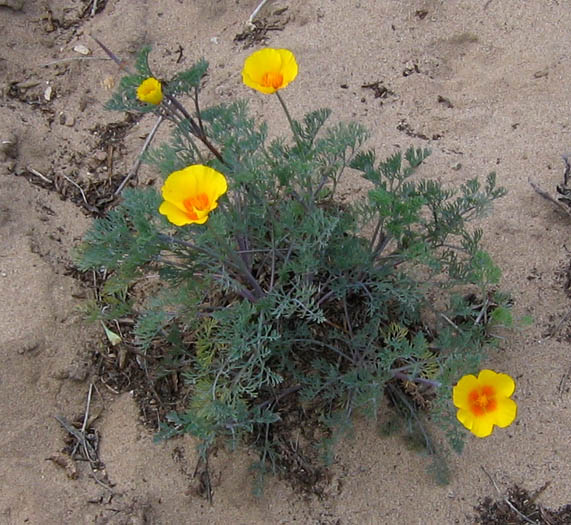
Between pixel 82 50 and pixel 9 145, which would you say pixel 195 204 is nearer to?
pixel 9 145

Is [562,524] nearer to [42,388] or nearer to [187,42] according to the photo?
[42,388]

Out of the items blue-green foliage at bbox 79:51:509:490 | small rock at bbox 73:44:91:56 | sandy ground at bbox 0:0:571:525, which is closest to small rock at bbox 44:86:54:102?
sandy ground at bbox 0:0:571:525

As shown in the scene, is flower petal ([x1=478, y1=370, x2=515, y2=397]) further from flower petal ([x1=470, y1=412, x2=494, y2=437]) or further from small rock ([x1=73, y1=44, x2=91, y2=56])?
small rock ([x1=73, y1=44, x2=91, y2=56])

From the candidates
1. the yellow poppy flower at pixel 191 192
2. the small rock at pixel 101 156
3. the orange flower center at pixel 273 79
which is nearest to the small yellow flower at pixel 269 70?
the orange flower center at pixel 273 79

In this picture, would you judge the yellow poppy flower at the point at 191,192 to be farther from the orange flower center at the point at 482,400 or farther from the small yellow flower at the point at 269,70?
the orange flower center at the point at 482,400

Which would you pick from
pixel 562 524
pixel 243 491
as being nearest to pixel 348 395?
pixel 243 491

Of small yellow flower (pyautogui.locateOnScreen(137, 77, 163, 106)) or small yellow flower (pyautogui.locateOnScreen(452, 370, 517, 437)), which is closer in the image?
small yellow flower (pyautogui.locateOnScreen(452, 370, 517, 437))

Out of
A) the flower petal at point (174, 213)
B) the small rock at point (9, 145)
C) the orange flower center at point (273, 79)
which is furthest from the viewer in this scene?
the small rock at point (9, 145)
